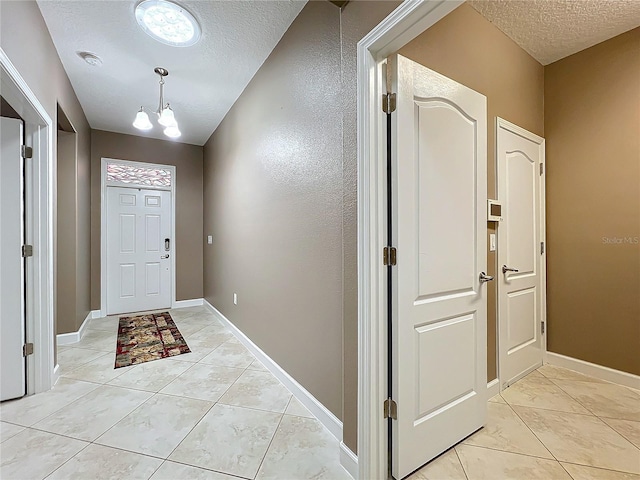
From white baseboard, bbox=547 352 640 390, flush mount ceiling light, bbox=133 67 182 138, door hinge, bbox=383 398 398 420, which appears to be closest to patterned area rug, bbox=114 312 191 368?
flush mount ceiling light, bbox=133 67 182 138

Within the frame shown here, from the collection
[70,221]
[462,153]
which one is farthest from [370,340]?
[70,221]

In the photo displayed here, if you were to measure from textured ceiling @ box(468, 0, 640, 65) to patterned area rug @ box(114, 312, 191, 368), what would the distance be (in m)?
3.94

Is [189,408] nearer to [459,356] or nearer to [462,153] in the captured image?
[459,356]

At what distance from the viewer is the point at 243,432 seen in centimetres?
172

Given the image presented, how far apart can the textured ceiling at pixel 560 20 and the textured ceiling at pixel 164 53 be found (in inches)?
56.3

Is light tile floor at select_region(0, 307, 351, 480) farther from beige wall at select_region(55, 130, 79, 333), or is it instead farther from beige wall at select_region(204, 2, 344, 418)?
beige wall at select_region(55, 130, 79, 333)

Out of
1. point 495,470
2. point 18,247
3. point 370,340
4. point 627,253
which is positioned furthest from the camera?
point 627,253

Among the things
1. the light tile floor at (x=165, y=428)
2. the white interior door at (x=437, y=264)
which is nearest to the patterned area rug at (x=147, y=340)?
the light tile floor at (x=165, y=428)

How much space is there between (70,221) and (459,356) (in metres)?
A: 3.99

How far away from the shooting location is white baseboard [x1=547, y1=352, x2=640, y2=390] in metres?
2.22

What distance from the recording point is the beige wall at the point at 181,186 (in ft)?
14.0

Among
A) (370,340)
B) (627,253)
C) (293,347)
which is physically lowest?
(293,347)

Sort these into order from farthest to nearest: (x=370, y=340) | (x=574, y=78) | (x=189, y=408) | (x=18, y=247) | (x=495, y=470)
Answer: (x=574, y=78)
(x=18, y=247)
(x=189, y=408)
(x=495, y=470)
(x=370, y=340)

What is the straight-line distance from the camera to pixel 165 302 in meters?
4.71
